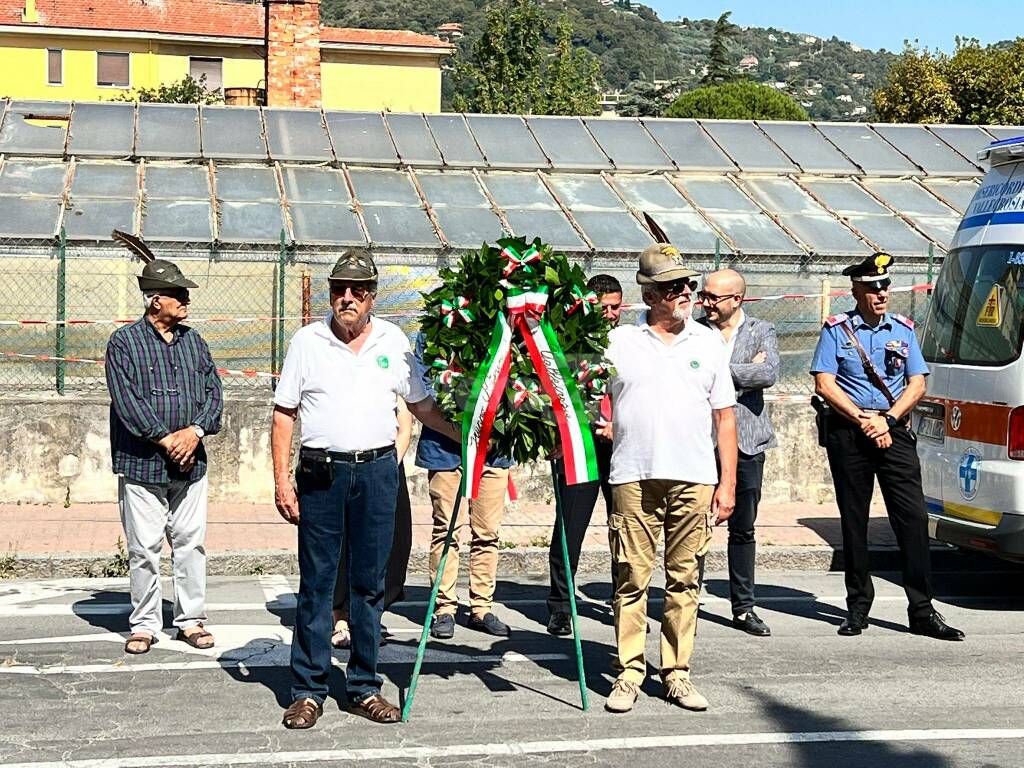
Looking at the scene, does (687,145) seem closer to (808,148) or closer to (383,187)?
(808,148)

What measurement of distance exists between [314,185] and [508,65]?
1354 inches

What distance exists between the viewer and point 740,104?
56.0 m

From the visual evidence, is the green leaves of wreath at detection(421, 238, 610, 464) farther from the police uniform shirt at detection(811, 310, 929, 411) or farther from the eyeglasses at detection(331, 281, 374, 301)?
the police uniform shirt at detection(811, 310, 929, 411)

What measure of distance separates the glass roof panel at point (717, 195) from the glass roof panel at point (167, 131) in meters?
6.26

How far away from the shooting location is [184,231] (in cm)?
1518

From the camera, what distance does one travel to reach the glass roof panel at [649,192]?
17.4 meters

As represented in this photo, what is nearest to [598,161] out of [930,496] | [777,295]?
[777,295]

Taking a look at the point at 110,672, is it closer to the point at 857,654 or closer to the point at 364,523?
the point at 364,523

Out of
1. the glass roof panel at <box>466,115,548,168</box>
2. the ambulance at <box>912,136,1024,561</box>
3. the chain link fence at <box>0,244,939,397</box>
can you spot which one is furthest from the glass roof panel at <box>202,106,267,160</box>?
the ambulance at <box>912,136,1024,561</box>

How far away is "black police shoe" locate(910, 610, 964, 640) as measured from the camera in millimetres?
8023

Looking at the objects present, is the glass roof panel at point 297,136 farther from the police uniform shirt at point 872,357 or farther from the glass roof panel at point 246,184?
the police uniform shirt at point 872,357

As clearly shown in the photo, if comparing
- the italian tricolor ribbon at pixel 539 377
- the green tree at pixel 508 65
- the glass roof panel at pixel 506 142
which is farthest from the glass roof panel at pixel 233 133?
the green tree at pixel 508 65

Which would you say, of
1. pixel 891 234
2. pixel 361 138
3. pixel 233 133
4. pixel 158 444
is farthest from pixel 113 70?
pixel 158 444

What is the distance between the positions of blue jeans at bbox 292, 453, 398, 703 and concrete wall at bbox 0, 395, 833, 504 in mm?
5838
